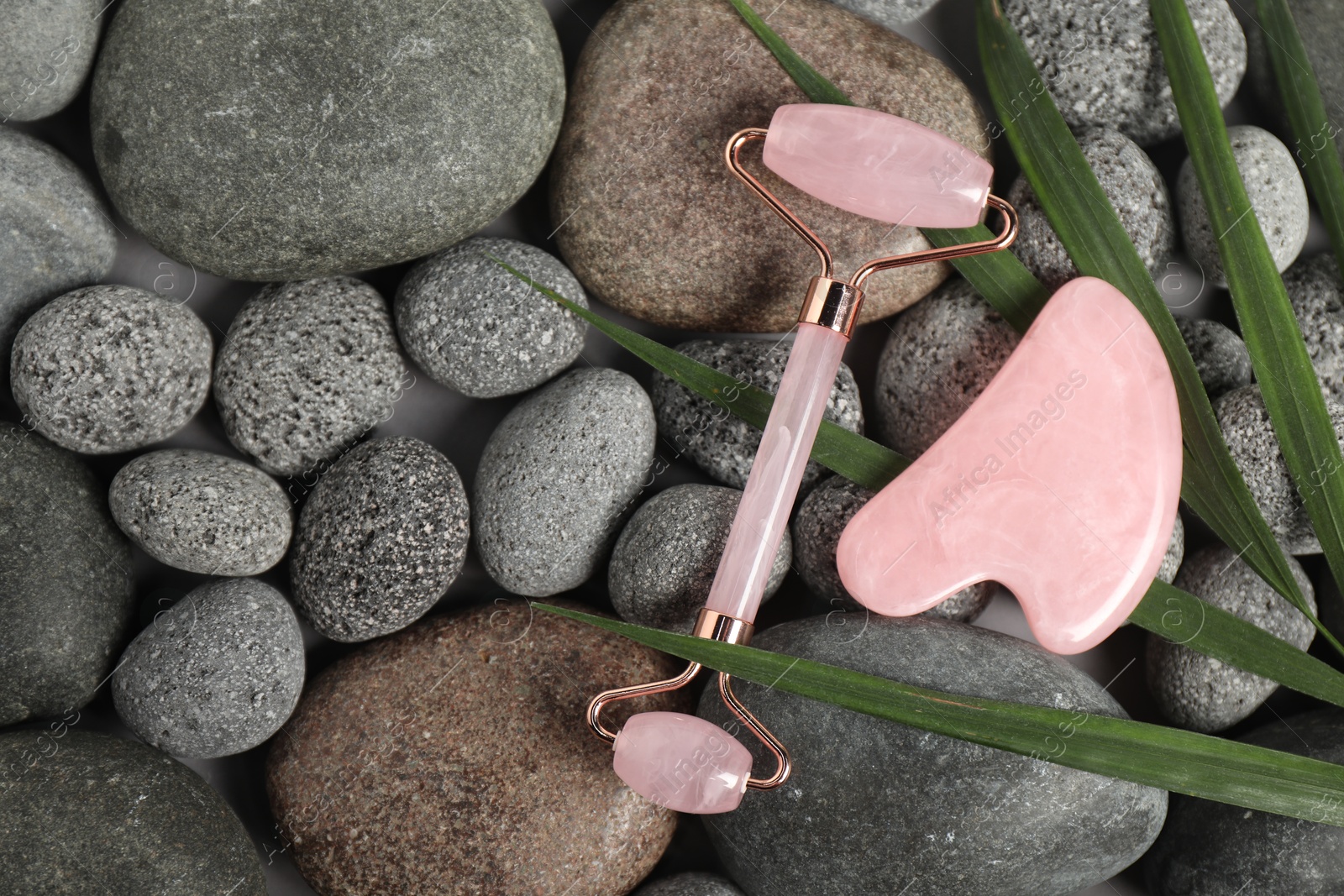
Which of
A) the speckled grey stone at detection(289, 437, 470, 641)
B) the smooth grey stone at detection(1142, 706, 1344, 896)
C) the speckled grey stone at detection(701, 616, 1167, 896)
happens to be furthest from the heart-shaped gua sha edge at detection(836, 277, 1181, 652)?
the speckled grey stone at detection(289, 437, 470, 641)

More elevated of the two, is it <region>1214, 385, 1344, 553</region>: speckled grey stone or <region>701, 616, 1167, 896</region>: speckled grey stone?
<region>1214, 385, 1344, 553</region>: speckled grey stone

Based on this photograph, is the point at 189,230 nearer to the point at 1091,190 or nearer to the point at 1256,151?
the point at 1091,190

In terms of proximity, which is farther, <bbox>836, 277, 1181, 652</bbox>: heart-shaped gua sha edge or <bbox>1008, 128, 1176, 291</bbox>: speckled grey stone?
<bbox>1008, 128, 1176, 291</bbox>: speckled grey stone

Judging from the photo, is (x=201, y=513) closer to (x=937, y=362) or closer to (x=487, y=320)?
(x=487, y=320)

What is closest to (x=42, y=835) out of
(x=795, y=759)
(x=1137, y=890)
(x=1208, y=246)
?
(x=795, y=759)

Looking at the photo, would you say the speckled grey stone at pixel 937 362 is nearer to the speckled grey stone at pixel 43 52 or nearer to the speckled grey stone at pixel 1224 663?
the speckled grey stone at pixel 1224 663

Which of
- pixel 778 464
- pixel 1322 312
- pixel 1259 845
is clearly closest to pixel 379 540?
pixel 778 464

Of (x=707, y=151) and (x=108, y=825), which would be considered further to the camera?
(x=707, y=151)

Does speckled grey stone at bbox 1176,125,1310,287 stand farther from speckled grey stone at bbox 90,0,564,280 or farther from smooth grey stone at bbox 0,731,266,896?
smooth grey stone at bbox 0,731,266,896
